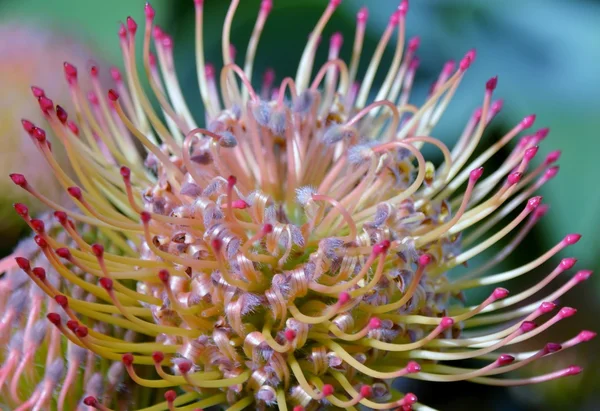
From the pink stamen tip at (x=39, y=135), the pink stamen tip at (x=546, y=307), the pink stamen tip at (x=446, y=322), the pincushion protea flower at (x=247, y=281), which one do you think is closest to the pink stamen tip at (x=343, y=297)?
the pincushion protea flower at (x=247, y=281)

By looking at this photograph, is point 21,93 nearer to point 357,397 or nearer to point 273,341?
point 273,341

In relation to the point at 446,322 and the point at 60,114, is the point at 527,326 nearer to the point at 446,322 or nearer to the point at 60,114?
the point at 446,322

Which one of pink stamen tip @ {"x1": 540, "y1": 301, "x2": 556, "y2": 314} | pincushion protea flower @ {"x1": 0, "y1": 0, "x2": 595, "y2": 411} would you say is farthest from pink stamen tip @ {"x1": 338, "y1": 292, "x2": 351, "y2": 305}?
pink stamen tip @ {"x1": 540, "y1": 301, "x2": 556, "y2": 314}

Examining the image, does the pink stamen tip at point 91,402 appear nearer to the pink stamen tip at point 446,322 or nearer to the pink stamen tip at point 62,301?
the pink stamen tip at point 62,301

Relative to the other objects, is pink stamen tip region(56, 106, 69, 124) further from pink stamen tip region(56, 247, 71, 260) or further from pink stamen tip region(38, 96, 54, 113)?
pink stamen tip region(56, 247, 71, 260)

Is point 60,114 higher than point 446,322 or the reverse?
higher

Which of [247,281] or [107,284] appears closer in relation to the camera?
[107,284]

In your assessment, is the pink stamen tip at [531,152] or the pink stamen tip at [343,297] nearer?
the pink stamen tip at [343,297]

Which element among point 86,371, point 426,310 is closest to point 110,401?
point 86,371

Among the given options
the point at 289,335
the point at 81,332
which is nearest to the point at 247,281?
the point at 289,335
